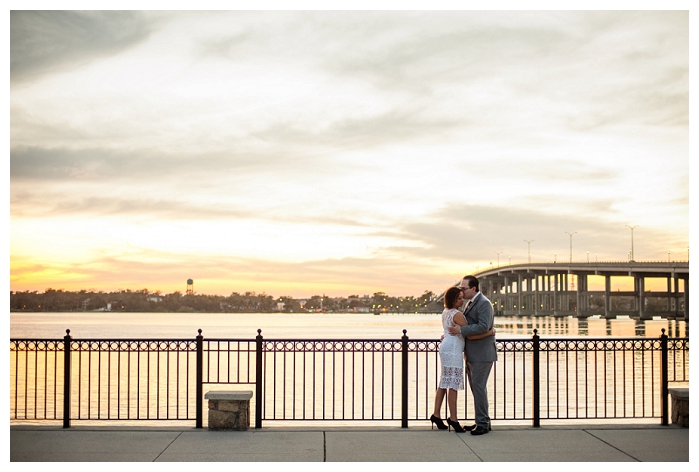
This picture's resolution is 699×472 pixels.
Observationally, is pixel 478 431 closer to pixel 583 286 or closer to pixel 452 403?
pixel 452 403

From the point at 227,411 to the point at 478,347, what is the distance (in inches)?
139

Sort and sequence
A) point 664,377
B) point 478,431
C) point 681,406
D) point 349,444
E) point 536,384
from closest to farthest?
1. point 349,444
2. point 478,431
3. point 681,406
4. point 536,384
5. point 664,377

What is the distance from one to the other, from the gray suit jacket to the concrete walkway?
1.05m

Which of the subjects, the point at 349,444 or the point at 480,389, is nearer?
the point at 349,444

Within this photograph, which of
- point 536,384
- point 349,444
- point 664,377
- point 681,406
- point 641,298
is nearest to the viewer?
point 349,444

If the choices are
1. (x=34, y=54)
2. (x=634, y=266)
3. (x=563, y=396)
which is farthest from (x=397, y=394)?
(x=634, y=266)

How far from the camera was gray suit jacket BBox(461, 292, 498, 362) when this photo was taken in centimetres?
1002

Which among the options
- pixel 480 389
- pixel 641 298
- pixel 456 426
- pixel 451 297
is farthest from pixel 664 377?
pixel 641 298

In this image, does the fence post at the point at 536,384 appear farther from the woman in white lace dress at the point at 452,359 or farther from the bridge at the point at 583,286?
the bridge at the point at 583,286

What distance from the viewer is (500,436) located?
988cm

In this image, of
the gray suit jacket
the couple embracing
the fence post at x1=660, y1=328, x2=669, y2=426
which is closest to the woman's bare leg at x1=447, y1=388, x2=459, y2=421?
the couple embracing

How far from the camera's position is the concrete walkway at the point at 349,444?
8672 mm

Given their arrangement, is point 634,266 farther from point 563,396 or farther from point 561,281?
point 563,396

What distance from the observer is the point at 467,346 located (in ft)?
33.8
